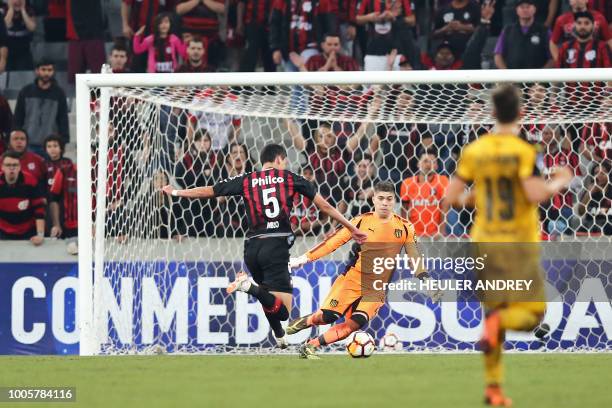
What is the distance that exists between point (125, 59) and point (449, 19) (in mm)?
3931

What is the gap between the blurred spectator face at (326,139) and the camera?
12672 mm

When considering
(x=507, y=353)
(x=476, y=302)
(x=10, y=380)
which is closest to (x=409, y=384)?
(x=10, y=380)

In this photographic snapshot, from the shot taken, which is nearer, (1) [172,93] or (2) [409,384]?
(2) [409,384]

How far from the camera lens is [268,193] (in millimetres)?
10188

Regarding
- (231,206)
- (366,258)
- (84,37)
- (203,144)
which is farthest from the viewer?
(84,37)

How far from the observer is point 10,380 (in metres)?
8.36

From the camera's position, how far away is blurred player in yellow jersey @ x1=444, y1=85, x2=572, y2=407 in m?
6.50

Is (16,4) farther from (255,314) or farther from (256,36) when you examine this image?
(255,314)

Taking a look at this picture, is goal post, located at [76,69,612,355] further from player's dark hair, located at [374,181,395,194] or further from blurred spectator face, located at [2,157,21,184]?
blurred spectator face, located at [2,157,21,184]

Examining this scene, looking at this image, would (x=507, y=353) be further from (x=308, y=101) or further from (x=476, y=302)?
(x=308, y=101)

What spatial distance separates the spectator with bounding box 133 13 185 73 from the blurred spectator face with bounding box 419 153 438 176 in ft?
13.2

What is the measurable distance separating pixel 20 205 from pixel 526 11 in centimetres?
619

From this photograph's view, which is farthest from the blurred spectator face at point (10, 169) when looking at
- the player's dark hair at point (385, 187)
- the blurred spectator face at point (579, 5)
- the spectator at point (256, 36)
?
the blurred spectator face at point (579, 5)

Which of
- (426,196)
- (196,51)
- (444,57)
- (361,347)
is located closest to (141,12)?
(196,51)
